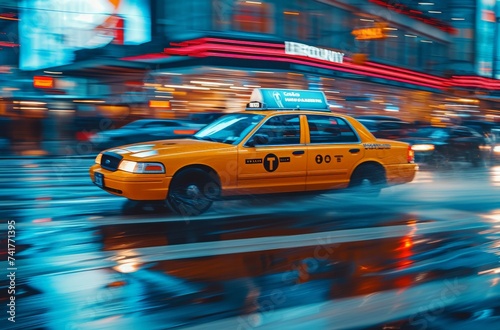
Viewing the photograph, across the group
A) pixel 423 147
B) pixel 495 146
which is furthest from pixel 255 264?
pixel 495 146

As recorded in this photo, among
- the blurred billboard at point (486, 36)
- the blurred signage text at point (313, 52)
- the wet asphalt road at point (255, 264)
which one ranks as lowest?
the wet asphalt road at point (255, 264)

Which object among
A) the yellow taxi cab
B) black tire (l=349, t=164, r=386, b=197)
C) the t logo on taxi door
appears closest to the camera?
the yellow taxi cab

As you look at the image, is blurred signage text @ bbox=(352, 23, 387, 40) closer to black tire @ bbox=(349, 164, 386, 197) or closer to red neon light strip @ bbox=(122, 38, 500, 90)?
red neon light strip @ bbox=(122, 38, 500, 90)

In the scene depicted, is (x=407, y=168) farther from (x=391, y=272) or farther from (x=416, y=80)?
(x=416, y=80)

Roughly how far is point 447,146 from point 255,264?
12.3 meters

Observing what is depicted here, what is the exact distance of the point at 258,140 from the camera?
23.9ft

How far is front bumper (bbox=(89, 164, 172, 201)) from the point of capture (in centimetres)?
663

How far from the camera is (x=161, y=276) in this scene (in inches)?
184

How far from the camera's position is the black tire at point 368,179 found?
8.41 meters

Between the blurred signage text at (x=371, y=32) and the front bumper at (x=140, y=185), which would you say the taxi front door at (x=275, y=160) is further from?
the blurred signage text at (x=371, y=32)

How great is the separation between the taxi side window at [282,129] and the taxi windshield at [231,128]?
0.15m

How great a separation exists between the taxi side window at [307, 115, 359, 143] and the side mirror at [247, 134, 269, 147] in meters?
0.91

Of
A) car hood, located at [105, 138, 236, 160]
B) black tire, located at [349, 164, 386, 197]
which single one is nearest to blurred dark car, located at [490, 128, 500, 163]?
black tire, located at [349, 164, 386, 197]

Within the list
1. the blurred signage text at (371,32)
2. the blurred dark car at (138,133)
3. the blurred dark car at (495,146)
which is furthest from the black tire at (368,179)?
the blurred signage text at (371,32)
